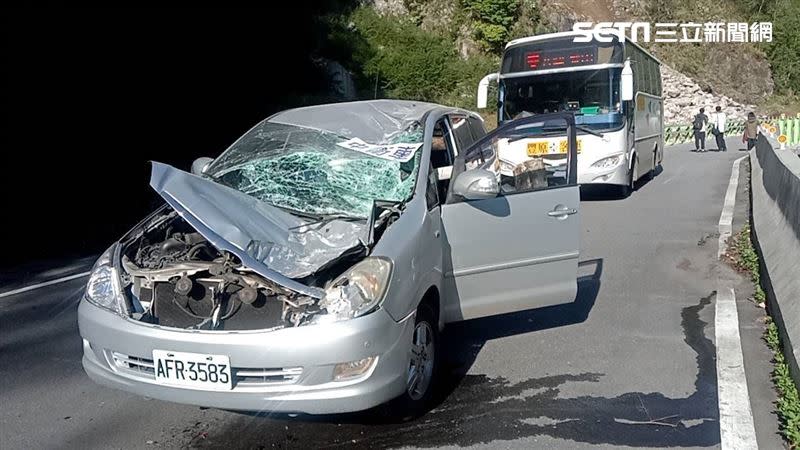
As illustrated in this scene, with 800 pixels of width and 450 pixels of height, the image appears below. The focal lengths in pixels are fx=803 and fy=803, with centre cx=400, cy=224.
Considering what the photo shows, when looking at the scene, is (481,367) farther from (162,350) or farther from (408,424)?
(162,350)

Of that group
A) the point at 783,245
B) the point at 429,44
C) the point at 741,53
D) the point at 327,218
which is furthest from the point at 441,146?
the point at 741,53

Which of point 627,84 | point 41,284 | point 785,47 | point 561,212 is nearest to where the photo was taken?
point 561,212

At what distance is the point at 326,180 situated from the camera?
5.32 m

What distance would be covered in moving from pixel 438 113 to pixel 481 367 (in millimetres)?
1924

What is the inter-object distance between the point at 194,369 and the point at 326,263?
0.86 metres

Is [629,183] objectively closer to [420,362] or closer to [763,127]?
[420,362]

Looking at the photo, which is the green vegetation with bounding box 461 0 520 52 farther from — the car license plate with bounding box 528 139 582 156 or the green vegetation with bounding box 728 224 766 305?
the car license plate with bounding box 528 139 582 156

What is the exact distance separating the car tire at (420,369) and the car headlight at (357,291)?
0.49 meters

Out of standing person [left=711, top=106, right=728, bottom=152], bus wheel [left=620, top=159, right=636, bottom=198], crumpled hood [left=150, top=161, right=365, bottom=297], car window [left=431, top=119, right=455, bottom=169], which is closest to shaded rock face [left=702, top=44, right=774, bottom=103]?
standing person [left=711, top=106, right=728, bottom=152]

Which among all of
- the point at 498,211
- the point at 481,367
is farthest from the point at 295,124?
the point at 481,367

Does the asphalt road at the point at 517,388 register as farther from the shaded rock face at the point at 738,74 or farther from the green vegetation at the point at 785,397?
the shaded rock face at the point at 738,74

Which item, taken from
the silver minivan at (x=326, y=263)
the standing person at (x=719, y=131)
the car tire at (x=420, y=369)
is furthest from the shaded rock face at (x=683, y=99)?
the car tire at (x=420, y=369)

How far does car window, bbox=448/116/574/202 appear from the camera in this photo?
5852mm

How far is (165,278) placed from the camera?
441cm
